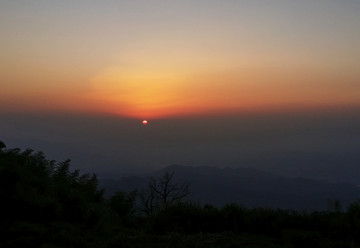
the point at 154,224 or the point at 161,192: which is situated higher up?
the point at 161,192

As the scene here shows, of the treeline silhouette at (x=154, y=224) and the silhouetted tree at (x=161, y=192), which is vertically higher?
the silhouetted tree at (x=161, y=192)

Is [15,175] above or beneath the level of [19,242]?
above

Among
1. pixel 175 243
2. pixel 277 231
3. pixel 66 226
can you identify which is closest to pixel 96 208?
pixel 66 226

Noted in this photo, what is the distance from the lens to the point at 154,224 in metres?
10.6

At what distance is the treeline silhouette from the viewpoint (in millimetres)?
7819

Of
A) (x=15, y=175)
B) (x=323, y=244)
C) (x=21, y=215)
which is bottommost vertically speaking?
(x=323, y=244)

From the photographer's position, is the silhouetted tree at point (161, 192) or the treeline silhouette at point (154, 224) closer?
the treeline silhouette at point (154, 224)

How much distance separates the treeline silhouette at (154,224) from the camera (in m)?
7.82

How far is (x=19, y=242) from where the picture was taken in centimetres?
727

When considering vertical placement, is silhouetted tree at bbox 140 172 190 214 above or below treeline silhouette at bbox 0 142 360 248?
above

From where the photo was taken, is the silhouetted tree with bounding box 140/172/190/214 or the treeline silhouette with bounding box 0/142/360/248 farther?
the silhouetted tree with bounding box 140/172/190/214

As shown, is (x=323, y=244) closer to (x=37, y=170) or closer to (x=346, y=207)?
(x=346, y=207)

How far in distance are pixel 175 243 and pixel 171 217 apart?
10.2ft

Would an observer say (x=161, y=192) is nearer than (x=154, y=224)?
No
